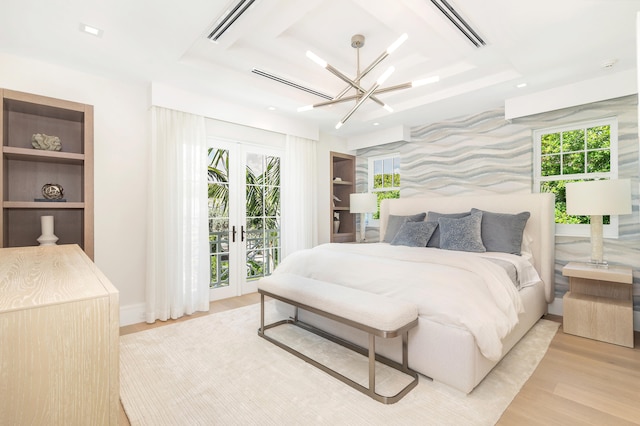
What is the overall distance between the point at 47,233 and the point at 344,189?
4.28 meters

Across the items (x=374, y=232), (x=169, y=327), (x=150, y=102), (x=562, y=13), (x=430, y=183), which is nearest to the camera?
(x=562, y=13)

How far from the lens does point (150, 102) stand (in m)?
3.30

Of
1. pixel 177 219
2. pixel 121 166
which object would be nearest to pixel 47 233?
pixel 121 166

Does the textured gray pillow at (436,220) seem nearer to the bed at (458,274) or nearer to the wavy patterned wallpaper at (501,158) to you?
the bed at (458,274)

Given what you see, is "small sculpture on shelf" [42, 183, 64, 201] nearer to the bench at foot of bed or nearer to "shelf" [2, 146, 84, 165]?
"shelf" [2, 146, 84, 165]

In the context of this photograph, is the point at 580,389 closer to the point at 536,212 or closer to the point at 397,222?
the point at 536,212

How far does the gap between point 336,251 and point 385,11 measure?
2.14 metres

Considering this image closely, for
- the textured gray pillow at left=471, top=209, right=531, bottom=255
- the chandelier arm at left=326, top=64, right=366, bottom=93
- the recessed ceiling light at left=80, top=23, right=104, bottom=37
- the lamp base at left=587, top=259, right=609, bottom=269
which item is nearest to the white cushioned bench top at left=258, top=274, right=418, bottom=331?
the chandelier arm at left=326, top=64, right=366, bottom=93

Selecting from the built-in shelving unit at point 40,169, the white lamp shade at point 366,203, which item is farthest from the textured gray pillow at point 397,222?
the built-in shelving unit at point 40,169

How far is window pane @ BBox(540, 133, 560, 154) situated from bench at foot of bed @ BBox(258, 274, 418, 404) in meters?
2.92

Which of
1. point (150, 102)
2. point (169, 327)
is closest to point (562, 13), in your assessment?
point (150, 102)

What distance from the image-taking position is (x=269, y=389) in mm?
1995

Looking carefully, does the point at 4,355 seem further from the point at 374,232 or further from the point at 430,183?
the point at 374,232

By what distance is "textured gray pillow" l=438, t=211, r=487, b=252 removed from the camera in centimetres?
331
